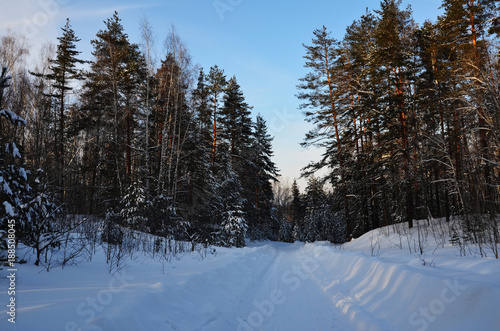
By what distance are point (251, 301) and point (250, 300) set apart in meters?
0.06

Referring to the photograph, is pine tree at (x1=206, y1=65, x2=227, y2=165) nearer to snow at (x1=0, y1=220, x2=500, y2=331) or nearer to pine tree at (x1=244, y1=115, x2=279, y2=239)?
pine tree at (x1=244, y1=115, x2=279, y2=239)

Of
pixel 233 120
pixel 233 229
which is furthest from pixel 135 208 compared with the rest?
pixel 233 120

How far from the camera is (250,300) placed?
4.74 metres

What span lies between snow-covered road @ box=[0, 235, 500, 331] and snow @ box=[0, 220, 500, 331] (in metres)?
0.01

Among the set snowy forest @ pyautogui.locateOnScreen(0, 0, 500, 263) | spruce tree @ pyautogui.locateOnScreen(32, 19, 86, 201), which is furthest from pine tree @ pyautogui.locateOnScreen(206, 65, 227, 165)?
spruce tree @ pyautogui.locateOnScreen(32, 19, 86, 201)

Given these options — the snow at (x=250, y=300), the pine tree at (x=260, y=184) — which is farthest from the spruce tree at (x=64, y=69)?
the snow at (x=250, y=300)

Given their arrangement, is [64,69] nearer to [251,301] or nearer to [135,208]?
[135,208]

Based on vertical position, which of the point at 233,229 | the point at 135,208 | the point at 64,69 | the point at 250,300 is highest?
the point at 64,69

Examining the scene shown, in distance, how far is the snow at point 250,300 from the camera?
2.71 meters

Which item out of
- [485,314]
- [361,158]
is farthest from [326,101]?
[485,314]

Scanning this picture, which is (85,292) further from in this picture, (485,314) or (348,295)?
(485,314)

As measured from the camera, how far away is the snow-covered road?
8.86ft

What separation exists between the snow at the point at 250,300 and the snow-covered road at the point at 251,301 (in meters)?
0.01

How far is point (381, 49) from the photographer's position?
15633 millimetres
